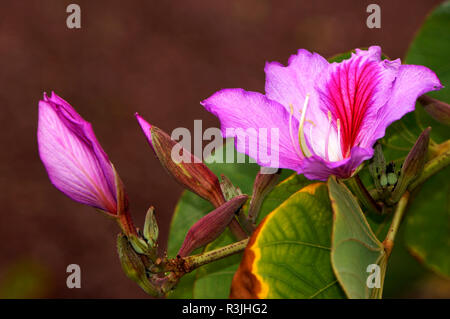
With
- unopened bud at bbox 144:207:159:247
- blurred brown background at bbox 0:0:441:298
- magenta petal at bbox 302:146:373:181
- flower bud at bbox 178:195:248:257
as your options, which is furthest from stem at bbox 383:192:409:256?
blurred brown background at bbox 0:0:441:298

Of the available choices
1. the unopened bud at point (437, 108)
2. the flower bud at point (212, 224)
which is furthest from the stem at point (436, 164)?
the flower bud at point (212, 224)

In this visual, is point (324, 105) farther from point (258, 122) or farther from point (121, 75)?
point (121, 75)

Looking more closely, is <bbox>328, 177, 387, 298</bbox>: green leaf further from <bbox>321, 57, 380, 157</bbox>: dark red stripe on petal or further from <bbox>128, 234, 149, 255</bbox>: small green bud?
<bbox>128, 234, 149, 255</bbox>: small green bud

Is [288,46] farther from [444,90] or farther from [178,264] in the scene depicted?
[178,264]

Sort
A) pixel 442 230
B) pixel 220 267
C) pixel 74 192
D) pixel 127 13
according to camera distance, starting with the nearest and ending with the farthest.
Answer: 1. pixel 74 192
2. pixel 220 267
3. pixel 442 230
4. pixel 127 13

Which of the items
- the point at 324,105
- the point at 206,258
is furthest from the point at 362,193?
the point at 206,258

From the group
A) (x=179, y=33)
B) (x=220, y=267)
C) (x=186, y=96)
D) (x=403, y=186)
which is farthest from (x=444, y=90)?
(x=179, y=33)

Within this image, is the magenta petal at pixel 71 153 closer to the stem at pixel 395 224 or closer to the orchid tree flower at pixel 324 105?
the orchid tree flower at pixel 324 105
